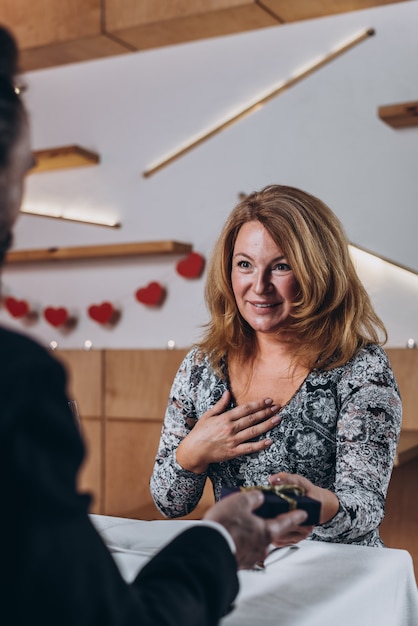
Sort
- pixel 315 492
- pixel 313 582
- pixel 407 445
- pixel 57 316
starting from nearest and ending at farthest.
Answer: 1. pixel 313 582
2. pixel 315 492
3. pixel 407 445
4. pixel 57 316

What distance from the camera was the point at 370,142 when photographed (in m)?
3.44

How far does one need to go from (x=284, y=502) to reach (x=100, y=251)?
3088 millimetres

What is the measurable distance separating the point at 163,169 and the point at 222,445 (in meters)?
2.50

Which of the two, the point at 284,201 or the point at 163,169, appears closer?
the point at 284,201

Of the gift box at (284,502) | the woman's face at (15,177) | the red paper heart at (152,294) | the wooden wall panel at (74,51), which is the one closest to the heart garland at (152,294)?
the red paper heart at (152,294)

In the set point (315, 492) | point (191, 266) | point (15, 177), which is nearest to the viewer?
point (15, 177)

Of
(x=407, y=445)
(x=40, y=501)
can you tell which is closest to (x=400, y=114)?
(x=407, y=445)

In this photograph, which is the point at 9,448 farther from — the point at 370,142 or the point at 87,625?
the point at 370,142

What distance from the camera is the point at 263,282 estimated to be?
1.77 meters

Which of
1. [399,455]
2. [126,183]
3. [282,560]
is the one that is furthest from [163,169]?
[282,560]

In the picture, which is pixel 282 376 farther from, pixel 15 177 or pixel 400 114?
pixel 400 114

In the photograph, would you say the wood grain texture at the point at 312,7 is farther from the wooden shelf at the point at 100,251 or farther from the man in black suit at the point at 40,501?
the man in black suit at the point at 40,501

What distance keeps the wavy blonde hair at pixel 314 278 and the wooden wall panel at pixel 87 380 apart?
2157 mm

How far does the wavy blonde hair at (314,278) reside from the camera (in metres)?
1.76
